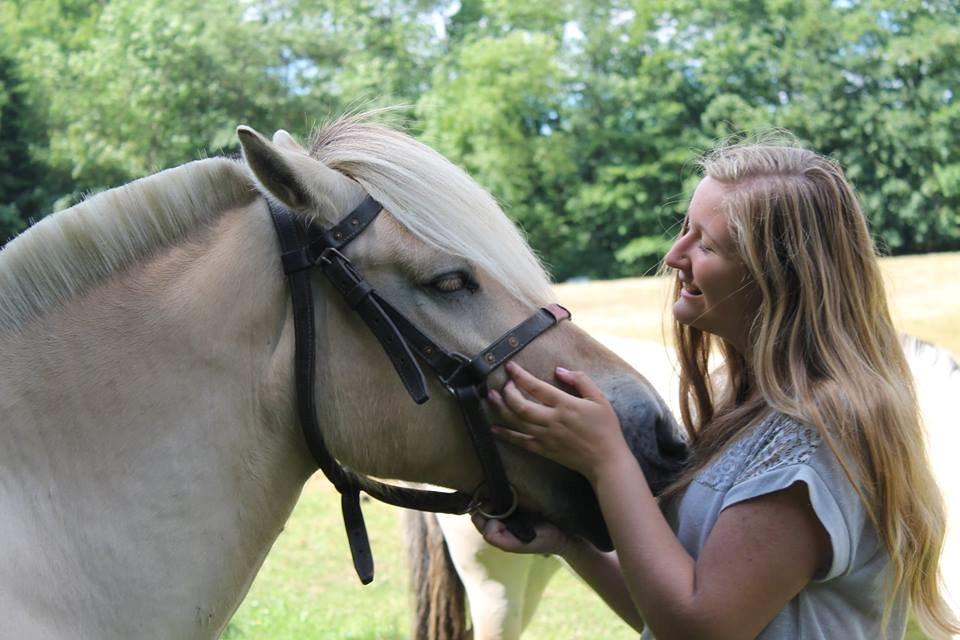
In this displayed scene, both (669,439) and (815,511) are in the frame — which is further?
(669,439)

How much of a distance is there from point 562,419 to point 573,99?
3344cm

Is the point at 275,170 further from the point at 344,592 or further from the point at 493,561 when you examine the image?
the point at 344,592

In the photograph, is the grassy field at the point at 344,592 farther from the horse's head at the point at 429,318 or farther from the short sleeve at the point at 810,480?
the horse's head at the point at 429,318

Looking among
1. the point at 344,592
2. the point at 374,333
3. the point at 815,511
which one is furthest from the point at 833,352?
the point at 344,592

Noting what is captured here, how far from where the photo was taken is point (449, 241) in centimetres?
179

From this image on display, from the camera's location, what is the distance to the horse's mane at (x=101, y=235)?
5.41ft

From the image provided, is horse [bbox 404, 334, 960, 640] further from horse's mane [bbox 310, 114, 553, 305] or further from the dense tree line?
the dense tree line

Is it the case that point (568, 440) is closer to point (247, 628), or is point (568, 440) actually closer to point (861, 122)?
point (247, 628)

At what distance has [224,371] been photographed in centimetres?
169

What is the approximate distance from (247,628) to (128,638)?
15.8ft

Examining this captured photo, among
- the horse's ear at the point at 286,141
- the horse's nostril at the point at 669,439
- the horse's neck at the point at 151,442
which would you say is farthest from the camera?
the horse's ear at the point at 286,141

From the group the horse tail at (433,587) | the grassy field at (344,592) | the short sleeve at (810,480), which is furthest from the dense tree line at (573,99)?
the short sleeve at (810,480)

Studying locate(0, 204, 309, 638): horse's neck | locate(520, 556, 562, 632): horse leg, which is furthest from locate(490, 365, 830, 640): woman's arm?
locate(520, 556, 562, 632): horse leg

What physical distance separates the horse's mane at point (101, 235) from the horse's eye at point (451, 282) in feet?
1.49
